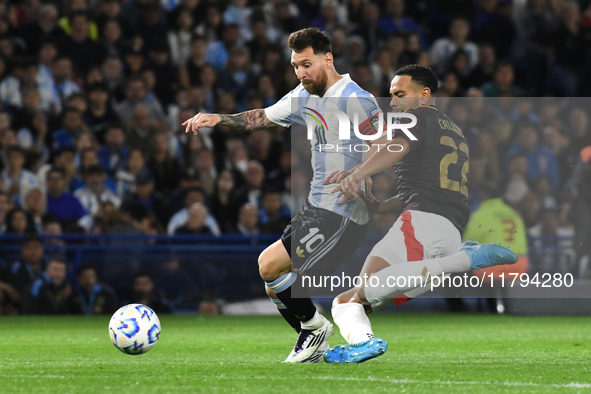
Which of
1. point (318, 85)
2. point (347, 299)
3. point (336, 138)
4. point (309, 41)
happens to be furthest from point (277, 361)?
point (309, 41)

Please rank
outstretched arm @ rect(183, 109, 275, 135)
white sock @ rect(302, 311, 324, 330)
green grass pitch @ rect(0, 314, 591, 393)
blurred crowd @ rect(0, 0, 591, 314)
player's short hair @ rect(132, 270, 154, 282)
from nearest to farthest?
green grass pitch @ rect(0, 314, 591, 393)
white sock @ rect(302, 311, 324, 330)
outstretched arm @ rect(183, 109, 275, 135)
blurred crowd @ rect(0, 0, 591, 314)
player's short hair @ rect(132, 270, 154, 282)

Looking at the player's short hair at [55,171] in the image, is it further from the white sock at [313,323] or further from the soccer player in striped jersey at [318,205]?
the white sock at [313,323]

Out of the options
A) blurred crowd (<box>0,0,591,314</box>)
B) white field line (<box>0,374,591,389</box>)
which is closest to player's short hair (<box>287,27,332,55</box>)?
white field line (<box>0,374,591,389</box>)

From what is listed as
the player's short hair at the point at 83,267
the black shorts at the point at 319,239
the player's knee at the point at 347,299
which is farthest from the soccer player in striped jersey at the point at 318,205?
the player's short hair at the point at 83,267

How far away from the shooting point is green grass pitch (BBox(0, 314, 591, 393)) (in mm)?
4727

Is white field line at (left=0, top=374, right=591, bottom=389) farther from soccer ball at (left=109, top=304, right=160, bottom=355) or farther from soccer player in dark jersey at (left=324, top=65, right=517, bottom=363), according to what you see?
soccer ball at (left=109, top=304, right=160, bottom=355)

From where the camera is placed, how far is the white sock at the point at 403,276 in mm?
5758

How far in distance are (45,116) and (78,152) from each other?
29.2 inches

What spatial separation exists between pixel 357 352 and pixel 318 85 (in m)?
1.73

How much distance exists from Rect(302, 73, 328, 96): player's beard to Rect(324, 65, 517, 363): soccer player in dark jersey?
1.57ft

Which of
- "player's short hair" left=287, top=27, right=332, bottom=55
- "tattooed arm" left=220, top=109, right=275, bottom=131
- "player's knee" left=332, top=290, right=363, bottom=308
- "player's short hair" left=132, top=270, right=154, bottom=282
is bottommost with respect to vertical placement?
"player's short hair" left=132, top=270, right=154, bottom=282

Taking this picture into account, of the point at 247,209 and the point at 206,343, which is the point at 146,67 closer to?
the point at 247,209

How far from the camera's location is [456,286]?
6.66 metres

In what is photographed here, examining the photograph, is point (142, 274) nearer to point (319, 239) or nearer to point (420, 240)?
point (319, 239)
